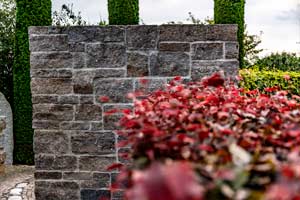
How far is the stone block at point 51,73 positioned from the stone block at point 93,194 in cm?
96

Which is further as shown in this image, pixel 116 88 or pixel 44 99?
pixel 44 99

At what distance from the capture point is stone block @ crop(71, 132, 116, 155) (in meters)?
4.37

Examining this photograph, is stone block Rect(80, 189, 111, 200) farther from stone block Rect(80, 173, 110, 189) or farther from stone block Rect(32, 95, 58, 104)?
stone block Rect(32, 95, 58, 104)

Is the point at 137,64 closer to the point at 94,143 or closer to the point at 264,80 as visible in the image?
the point at 94,143

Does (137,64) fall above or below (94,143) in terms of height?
above

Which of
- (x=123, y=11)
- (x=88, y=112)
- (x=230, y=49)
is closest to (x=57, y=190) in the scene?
(x=88, y=112)

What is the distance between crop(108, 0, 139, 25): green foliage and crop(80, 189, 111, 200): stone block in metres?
4.37

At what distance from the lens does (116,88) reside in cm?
430

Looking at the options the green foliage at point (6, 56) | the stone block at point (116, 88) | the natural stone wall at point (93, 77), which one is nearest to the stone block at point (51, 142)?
the natural stone wall at point (93, 77)

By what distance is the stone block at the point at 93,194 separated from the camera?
14.5 feet

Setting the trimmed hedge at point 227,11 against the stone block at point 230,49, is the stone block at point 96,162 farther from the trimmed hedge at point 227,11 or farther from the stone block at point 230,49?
the trimmed hedge at point 227,11

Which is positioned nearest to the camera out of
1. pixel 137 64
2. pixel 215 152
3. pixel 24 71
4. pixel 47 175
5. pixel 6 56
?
pixel 215 152

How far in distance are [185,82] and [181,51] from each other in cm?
25

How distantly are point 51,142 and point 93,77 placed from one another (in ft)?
2.16
